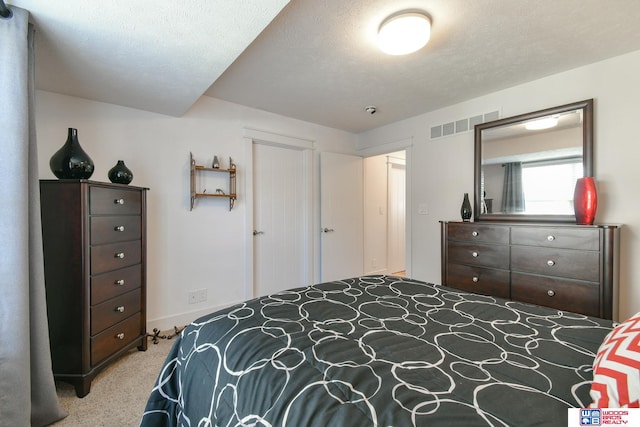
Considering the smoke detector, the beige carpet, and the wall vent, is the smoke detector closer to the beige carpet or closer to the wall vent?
the wall vent

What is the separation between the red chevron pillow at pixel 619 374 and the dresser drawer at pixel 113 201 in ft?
8.16

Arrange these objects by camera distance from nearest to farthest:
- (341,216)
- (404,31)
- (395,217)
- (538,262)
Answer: (404,31) < (538,262) < (341,216) < (395,217)

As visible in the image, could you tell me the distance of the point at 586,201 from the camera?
201 cm

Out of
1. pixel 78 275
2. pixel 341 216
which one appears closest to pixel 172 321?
pixel 78 275

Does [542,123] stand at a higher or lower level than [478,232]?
higher

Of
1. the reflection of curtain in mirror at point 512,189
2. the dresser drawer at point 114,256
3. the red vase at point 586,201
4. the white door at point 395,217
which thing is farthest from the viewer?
the white door at point 395,217

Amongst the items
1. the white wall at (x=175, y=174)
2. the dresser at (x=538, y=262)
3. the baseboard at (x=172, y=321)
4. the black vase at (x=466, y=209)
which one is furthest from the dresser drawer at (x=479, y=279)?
the baseboard at (x=172, y=321)

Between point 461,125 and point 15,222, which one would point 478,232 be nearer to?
point 461,125

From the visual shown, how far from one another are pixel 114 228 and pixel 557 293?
10.7 feet

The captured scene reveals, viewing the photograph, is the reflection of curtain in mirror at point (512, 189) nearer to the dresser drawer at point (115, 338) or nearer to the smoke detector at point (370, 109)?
the smoke detector at point (370, 109)

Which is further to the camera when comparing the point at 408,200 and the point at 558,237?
the point at 408,200

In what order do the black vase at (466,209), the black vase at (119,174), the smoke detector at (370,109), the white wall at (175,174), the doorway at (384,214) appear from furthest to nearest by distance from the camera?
the doorway at (384,214)
the smoke detector at (370,109)
the black vase at (466,209)
the white wall at (175,174)
the black vase at (119,174)

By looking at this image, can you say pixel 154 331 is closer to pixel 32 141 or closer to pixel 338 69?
pixel 32 141

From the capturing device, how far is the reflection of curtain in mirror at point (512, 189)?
261 centimetres
